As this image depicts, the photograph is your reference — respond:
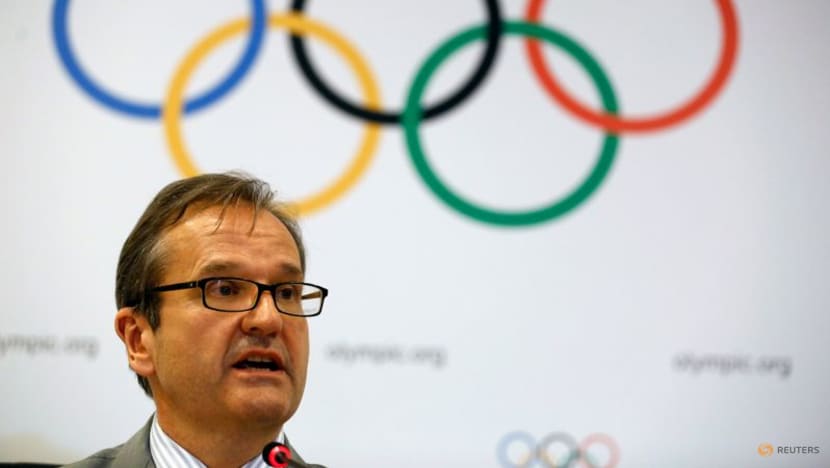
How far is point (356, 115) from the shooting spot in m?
3.24

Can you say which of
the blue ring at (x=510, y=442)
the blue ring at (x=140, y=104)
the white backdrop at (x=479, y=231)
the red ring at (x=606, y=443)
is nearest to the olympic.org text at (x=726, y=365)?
the white backdrop at (x=479, y=231)

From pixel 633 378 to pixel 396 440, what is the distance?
748 millimetres

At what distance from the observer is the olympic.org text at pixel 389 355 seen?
3.13 metres

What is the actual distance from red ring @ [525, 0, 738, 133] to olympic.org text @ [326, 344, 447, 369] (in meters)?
0.88

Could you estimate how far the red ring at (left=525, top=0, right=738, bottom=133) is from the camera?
3.22 meters

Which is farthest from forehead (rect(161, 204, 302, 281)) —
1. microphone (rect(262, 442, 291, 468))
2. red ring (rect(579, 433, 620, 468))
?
red ring (rect(579, 433, 620, 468))

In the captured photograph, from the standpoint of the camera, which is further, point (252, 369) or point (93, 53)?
point (93, 53)

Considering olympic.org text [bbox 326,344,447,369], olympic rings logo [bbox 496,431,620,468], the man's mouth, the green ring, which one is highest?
the green ring

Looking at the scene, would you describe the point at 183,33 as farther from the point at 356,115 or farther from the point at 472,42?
the point at 472,42

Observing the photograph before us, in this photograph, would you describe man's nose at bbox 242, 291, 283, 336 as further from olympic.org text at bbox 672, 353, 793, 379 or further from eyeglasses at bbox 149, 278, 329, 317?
olympic.org text at bbox 672, 353, 793, 379

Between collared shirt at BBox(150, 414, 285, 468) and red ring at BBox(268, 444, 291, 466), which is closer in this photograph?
red ring at BBox(268, 444, 291, 466)

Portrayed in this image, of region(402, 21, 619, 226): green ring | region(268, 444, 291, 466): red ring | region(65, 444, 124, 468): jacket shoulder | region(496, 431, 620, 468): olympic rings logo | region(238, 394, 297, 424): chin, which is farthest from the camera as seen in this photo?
region(402, 21, 619, 226): green ring

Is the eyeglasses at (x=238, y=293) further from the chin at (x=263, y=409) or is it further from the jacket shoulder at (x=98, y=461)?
the jacket shoulder at (x=98, y=461)

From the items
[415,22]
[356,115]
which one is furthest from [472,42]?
[356,115]
